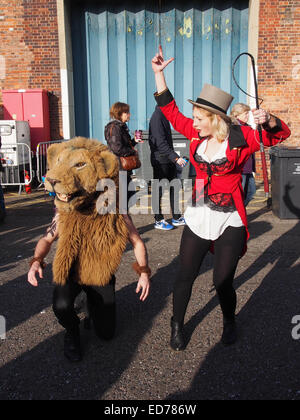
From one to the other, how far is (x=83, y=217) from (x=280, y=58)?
8806 mm

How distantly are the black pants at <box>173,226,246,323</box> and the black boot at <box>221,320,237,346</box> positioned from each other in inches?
6.3

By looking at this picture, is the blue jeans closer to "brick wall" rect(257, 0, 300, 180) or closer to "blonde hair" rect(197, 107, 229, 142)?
"blonde hair" rect(197, 107, 229, 142)

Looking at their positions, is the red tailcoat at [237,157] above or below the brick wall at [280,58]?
below

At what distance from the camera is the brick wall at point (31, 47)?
9812 millimetres

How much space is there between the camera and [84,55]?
10492 millimetres

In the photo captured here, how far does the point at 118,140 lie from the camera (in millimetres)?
5215

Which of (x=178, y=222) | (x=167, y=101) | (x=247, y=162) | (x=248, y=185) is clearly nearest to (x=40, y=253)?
(x=167, y=101)

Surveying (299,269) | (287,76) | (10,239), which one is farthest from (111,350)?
(287,76)

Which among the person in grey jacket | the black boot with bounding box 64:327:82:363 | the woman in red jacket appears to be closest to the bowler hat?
the woman in red jacket

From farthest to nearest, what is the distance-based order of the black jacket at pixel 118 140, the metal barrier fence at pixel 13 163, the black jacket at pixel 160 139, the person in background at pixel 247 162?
1. the metal barrier fence at pixel 13 163
2. the black jacket at pixel 160 139
3. the black jacket at pixel 118 140
4. the person in background at pixel 247 162

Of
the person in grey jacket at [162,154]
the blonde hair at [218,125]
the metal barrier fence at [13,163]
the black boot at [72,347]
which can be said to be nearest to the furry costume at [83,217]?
the black boot at [72,347]

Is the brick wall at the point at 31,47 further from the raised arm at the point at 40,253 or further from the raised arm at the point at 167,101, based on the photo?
the raised arm at the point at 40,253

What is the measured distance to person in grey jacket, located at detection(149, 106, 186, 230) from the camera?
5.84 m

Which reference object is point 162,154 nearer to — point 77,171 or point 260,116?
point 260,116
